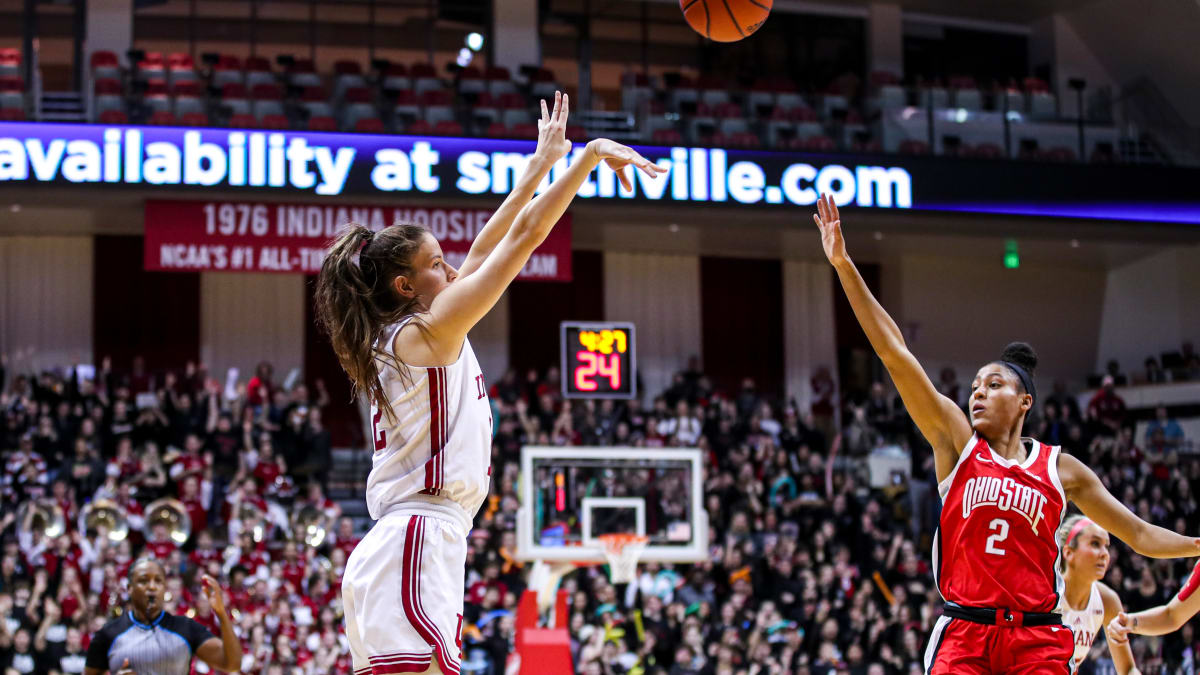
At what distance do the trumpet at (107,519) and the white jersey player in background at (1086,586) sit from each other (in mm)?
10309

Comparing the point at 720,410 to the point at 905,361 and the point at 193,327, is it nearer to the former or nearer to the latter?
the point at 193,327

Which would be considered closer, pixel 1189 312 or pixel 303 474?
pixel 303 474

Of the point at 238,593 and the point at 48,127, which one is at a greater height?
the point at 48,127

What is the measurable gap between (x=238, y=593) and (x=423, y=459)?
10525mm

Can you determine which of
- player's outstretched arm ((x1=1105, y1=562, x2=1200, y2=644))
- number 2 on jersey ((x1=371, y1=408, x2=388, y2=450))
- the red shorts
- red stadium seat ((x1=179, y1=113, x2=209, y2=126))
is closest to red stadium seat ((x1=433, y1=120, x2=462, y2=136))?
red stadium seat ((x1=179, y1=113, x2=209, y2=126))

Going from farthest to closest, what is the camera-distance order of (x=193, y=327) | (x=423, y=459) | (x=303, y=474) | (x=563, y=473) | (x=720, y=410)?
1. (x=193, y=327)
2. (x=720, y=410)
3. (x=303, y=474)
4. (x=563, y=473)
5. (x=423, y=459)

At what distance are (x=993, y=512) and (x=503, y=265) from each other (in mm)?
2034

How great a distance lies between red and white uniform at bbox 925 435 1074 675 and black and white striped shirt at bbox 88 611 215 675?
140 inches

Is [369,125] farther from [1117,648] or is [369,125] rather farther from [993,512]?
[993,512]

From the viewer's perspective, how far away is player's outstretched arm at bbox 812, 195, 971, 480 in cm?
468

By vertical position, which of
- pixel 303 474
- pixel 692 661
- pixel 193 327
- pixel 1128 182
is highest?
pixel 1128 182

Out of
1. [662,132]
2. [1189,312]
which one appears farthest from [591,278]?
[1189,312]

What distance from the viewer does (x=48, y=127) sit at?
55.0 ft

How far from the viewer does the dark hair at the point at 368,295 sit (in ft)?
12.1
